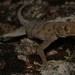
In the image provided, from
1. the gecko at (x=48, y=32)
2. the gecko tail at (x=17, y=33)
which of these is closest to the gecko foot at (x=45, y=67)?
the gecko at (x=48, y=32)

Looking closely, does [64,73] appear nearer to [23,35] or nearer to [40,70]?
[40,70]

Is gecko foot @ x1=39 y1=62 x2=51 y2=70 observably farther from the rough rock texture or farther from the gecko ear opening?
the gecko ear opening

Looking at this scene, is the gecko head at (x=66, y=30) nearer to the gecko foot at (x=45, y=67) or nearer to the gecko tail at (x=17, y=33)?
the gecko foot at (x=45, y=67)

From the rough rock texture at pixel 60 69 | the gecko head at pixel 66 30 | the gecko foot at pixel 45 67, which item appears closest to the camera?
the rough rock texture at pixel 60 69

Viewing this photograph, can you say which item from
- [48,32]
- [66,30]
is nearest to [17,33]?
[48,32]

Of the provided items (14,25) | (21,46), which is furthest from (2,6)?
(21,46)

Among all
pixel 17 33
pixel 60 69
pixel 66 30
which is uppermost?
pixel 66 30

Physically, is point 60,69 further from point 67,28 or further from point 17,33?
point 17,33
